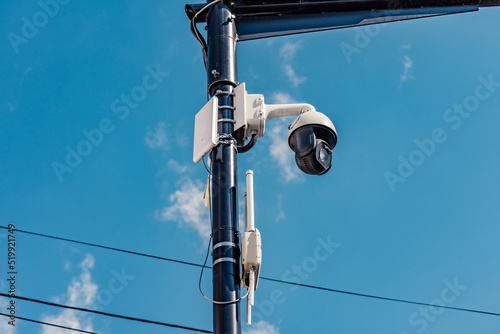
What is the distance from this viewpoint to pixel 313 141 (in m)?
4.77

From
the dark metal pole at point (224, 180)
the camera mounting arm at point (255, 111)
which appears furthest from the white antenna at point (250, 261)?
the camera mounting arm at point (255, 111)

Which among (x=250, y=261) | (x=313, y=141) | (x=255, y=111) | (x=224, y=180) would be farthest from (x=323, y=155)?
(x=250, y=261)

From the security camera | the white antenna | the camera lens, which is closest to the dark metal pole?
the white antenna

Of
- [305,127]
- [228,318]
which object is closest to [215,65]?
[305,127]

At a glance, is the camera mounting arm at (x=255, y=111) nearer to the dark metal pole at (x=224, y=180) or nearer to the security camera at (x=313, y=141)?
the dark metal pole at (x=224, y=180)

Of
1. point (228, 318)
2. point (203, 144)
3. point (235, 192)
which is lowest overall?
point (228, 318)

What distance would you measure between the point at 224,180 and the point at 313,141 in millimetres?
811

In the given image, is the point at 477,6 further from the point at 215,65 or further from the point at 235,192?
the point at 235,192

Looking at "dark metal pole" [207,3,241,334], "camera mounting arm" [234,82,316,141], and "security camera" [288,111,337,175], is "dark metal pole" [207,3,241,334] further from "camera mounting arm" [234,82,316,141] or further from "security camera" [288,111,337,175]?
"security camera" [288,111,337,175]

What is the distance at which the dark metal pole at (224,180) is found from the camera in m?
4.09

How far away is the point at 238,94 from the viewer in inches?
202

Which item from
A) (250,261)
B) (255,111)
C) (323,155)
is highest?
(255,111)

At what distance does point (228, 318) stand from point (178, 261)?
3.66m

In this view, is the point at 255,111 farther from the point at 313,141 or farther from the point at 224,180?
the point at 224,180
